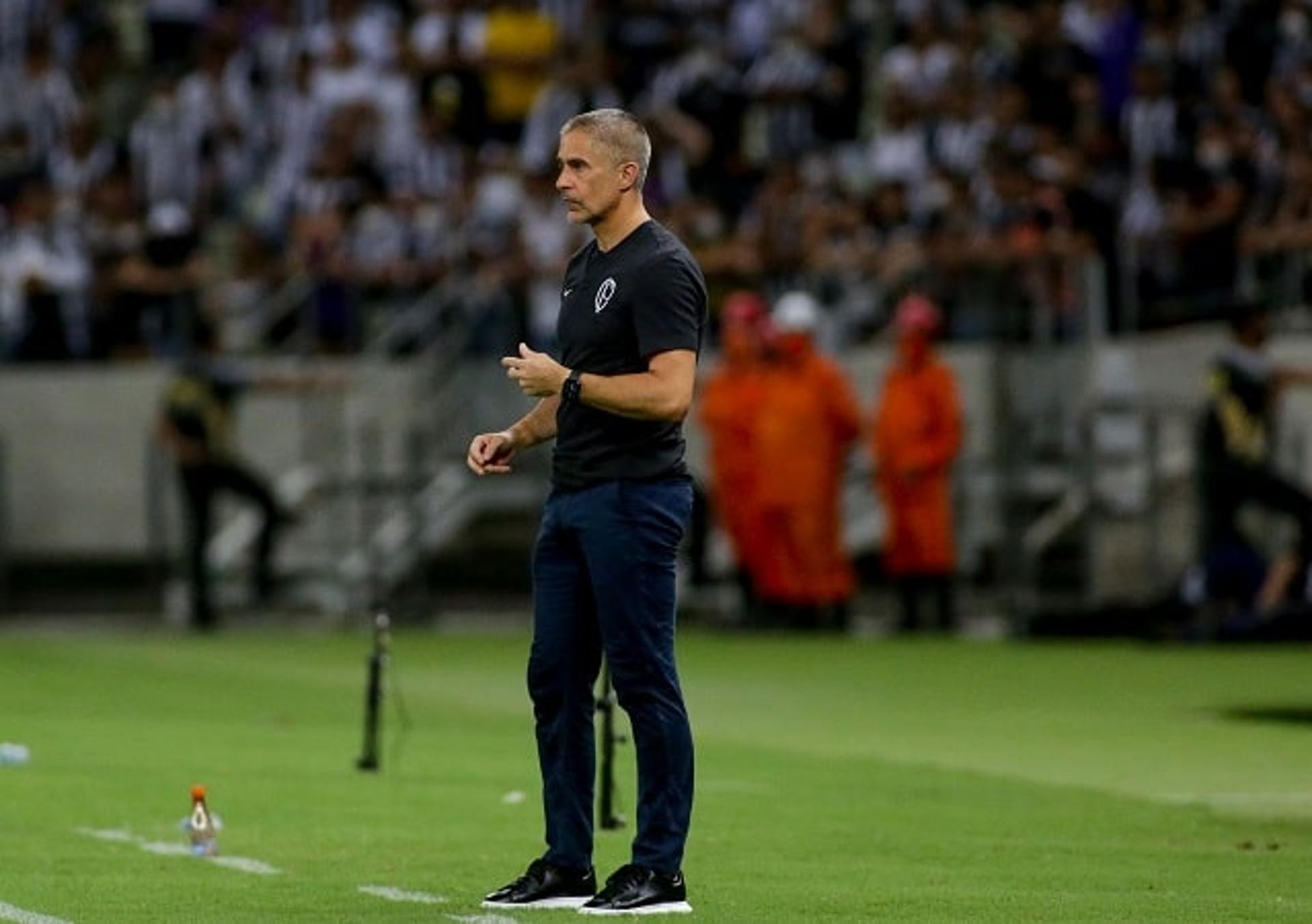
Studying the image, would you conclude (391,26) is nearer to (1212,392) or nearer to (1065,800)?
(1212,392)

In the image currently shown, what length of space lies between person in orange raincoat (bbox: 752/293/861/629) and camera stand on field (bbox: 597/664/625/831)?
1380 cm

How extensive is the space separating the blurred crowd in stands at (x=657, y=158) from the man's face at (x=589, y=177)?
17280 mm

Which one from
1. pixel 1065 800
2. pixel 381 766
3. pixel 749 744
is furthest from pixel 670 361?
pixel 749 744

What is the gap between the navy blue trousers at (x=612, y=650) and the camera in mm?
9938

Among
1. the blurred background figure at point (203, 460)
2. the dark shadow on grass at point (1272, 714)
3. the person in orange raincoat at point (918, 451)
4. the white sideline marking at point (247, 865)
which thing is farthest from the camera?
the blurred background figure at point (203, 460)

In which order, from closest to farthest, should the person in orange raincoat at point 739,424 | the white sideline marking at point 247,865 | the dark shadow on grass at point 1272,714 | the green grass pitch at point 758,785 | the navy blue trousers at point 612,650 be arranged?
the navy blue trousers at point 612,650
the green grass pitch at point 758,785
the white sideline marking at point 247,865
the dark shadow on grass at point 1272,714
the person in orange raincoat at point 739,424

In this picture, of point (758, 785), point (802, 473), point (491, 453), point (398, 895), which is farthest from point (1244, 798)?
point (802, 473)

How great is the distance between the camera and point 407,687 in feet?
70.6

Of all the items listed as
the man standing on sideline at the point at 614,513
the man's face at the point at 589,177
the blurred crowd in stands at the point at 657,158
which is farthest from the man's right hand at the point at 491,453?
the blurred crowd in stands at the point at 657,158

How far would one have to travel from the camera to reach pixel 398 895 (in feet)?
34.9

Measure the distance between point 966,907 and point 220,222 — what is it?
23700mm

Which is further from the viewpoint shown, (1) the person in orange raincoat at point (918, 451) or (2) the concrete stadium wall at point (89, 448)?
(2) the concrete stadium wall at point (89, 448)

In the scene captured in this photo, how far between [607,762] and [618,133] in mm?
3441

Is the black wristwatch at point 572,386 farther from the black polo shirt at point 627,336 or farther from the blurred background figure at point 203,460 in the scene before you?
the blurred background figure at point 203,460
